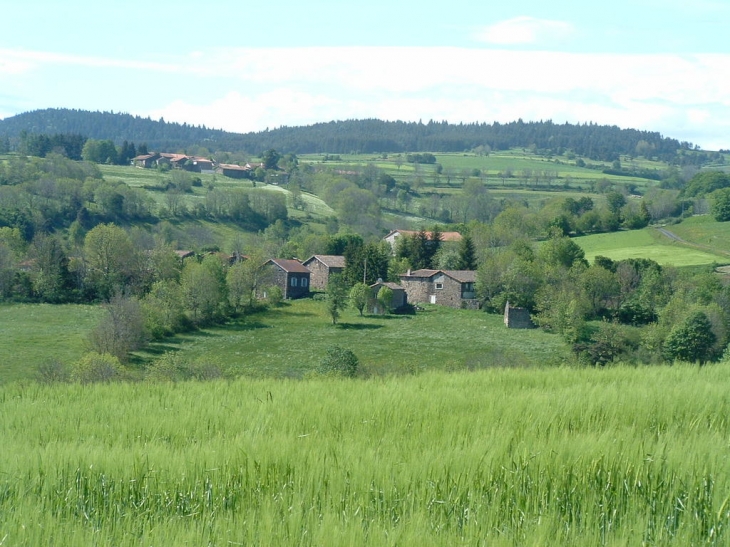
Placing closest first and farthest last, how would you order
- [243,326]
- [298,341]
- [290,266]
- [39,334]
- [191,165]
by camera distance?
[39,334] → [298,341] → [243,326] → [290,266] → [191,165]

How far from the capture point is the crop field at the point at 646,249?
212ft

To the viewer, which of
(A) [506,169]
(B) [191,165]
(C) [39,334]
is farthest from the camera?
(A) [506,169]

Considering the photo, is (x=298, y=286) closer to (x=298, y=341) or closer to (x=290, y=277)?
(x=290, y=277)

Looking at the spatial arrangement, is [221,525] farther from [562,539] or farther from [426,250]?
[426,250]

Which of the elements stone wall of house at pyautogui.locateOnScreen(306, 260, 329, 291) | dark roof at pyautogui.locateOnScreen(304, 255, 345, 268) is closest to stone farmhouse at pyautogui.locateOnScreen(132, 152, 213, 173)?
dark roof at pyautogui.locateOnScreen(304, 255, 345, 268)

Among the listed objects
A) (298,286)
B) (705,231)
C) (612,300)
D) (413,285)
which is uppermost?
(705,231)

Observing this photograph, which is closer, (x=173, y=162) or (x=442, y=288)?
(x=442, y=288)

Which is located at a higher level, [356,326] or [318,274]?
[318,274]

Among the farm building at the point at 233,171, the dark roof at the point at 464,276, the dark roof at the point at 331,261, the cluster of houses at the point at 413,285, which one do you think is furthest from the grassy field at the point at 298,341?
the farm building at the point at 233,171

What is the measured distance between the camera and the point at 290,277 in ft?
204

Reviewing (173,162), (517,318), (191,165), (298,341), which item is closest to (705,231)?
(517,318)

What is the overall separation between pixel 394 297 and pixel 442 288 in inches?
193

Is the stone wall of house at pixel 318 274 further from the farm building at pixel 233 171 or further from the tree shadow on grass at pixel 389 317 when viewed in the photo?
the farm building at pixel 233 171

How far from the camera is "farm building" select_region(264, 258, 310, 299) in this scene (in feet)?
202
